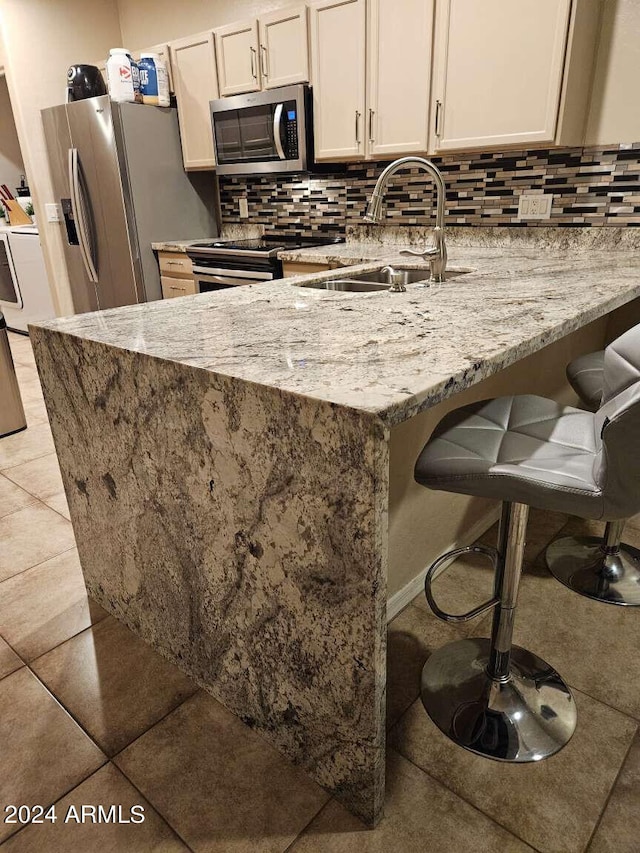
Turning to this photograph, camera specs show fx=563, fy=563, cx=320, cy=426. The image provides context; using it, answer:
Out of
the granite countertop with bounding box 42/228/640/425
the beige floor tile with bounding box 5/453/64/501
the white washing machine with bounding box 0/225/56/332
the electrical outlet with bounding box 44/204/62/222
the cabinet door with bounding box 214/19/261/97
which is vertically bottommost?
the beige floor tile with bounding box 5/453/64/501

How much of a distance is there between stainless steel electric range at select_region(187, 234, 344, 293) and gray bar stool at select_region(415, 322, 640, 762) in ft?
7.08

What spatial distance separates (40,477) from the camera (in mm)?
2660

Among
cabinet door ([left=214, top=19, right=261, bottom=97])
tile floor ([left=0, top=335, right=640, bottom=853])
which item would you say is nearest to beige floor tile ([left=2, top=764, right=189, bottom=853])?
tile floor ([left=0, top=335, right=640, bottom=853])

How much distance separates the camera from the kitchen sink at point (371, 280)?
6.75 feet

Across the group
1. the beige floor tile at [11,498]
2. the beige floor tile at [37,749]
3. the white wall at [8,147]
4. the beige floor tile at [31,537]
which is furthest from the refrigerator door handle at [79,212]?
the beige floor tile at [37,749]

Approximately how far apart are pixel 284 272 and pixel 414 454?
6.14 feet

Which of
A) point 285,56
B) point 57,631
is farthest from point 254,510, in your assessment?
point 285,56

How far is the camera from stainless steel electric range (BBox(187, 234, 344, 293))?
3191 mm

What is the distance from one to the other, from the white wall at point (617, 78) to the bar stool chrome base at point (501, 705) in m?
2.18

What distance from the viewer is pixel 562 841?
108 cm

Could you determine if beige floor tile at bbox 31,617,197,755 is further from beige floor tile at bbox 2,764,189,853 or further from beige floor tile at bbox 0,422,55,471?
beige floor tile at bbox 0,422,55,471

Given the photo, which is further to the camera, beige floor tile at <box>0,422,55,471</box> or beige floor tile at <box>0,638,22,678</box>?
beige floor tile at <box>0,422,55,471</box>

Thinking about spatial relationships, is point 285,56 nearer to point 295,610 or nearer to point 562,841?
point 295,610

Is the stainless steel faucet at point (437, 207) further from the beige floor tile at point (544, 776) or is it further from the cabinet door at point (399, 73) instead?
the beige floor tile at point (544, 776)
